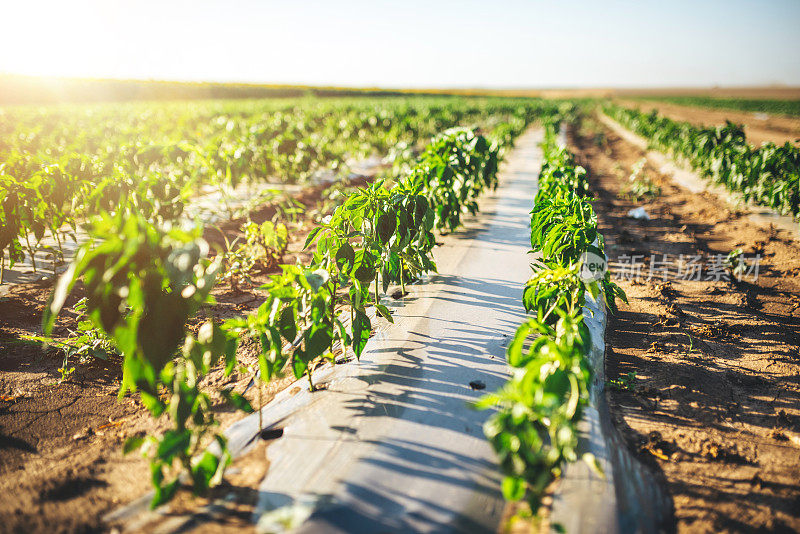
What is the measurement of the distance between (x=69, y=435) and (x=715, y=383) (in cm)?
418

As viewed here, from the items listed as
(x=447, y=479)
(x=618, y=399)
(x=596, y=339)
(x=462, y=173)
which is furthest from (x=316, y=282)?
(x=462, y=173)

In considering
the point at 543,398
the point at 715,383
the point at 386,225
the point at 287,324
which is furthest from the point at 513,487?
the point at 715,383

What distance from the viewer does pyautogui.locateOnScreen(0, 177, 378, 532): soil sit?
6.46ft

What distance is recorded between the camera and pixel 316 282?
7.32 feet

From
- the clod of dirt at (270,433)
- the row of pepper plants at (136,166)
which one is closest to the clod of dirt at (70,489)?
the clod of dirt at (270,433)

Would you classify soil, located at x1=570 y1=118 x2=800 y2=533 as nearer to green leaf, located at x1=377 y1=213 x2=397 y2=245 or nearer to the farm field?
the farm field

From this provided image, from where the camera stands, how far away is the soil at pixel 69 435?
1969mm

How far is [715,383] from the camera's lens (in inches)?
117

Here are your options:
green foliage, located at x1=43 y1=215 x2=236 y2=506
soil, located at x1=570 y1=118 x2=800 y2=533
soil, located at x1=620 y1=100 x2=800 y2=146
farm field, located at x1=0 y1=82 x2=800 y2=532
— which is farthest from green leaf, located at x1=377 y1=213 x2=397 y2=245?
soil, located at x1=620 y1=100 x2=800 y2=146

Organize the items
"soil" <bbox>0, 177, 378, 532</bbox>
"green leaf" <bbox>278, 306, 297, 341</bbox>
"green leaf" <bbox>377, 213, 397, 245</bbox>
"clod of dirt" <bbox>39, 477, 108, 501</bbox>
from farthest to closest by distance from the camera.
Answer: "green leaf" <bbox>377, 213, 397, 245</bbox>
"green leaf" <bbox>278, 306, 297, 341</bbox>
"clod of dirt" <bbox>39, 477, 108, 501</bbox>
"soil" <bbox>0, 177, 378, 532</bbox>

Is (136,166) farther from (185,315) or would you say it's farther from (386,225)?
(185,315)

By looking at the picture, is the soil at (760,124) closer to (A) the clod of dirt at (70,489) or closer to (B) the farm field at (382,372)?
(B) the farm field at (382,372)

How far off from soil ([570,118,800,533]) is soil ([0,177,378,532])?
2.18 meters

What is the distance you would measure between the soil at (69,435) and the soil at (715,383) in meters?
2.18
